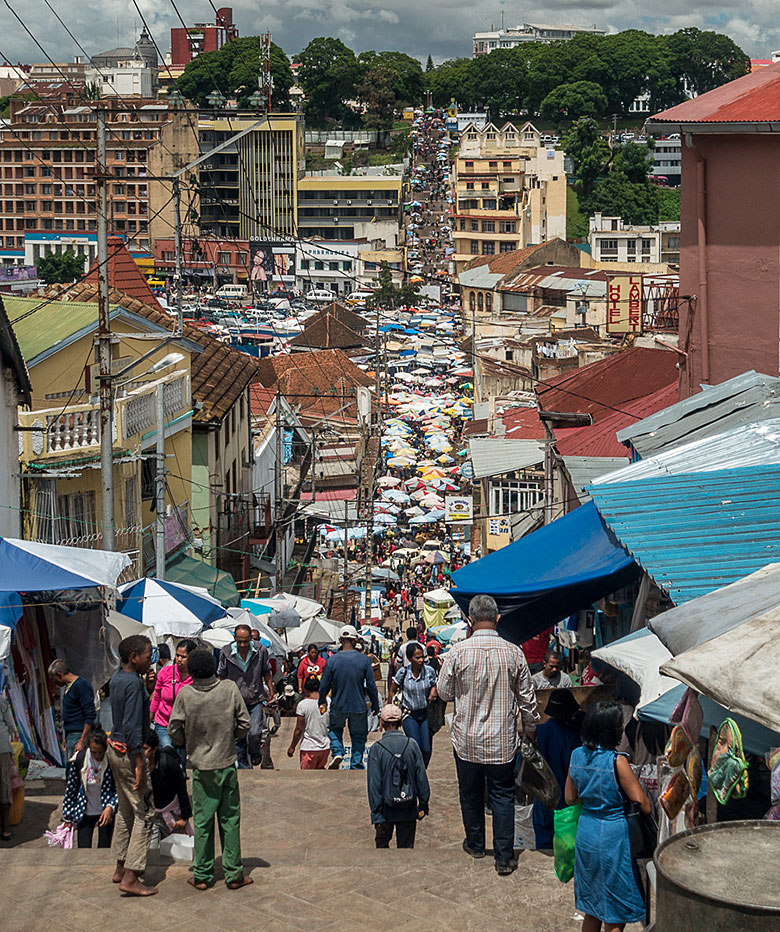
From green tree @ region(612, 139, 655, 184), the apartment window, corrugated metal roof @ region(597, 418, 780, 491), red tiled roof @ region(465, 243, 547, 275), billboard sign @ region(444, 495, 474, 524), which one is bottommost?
billboard sign @ region(444, 495, 474, 524)

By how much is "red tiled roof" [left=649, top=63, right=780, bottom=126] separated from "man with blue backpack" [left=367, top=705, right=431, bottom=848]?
10.3 m

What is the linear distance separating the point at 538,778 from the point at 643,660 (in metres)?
0.90

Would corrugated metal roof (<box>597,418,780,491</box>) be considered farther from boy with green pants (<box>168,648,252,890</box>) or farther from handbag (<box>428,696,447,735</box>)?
boy with green pants (<box>168,648,252,890</box>)

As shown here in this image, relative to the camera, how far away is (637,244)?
87750 millimetres

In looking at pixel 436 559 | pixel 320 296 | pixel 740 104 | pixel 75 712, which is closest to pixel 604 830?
pixel 75 712

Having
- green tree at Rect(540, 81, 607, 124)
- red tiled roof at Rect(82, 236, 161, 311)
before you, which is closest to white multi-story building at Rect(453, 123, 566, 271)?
green tree at Rect(540, 81, 607, 124)

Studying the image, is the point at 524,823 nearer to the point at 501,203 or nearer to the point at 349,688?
the point at 349,688

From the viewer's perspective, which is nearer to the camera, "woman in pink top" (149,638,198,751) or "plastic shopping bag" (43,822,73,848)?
"plastic shopping bag" (43,822,73,848)

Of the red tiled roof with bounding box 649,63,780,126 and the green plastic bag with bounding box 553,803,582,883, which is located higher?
the red tiled roof with bounding box 649,63,780,126

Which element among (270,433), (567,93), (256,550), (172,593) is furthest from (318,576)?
(567,93)

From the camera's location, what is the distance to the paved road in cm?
632

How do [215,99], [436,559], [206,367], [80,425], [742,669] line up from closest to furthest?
[742,669]
[80,425]
[206,367]
[436,559]
[215,99]

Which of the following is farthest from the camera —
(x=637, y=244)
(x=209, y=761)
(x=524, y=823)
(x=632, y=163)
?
(x=632, y=163)

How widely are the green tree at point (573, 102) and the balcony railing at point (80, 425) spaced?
14396 cm
